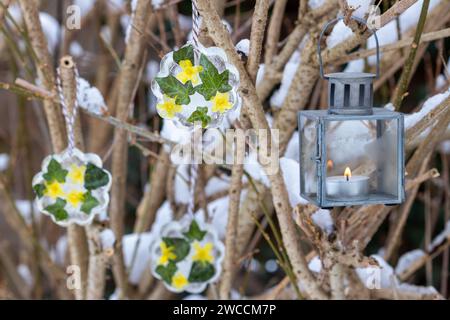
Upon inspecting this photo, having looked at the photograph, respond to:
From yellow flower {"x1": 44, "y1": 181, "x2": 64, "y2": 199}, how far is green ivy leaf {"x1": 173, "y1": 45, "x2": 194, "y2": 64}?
41 cm

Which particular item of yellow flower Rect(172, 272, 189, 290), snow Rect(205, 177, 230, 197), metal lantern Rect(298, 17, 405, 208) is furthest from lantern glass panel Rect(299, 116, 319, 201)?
snow Rect(205, 177, 230, 197)

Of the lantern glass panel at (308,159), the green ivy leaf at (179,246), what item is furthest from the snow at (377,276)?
the green ivy leaf at (179,246)

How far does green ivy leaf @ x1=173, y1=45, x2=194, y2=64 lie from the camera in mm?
977

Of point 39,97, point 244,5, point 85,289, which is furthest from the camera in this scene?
point 244,5

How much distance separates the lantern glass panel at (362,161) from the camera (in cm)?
105

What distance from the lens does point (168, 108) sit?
3.29ft

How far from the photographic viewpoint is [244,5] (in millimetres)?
2064

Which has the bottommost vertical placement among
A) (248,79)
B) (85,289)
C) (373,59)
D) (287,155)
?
(85,289)

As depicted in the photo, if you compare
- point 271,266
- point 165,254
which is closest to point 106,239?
point 165,254

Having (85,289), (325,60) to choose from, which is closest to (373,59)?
(325,60)

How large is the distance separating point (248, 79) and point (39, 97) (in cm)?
43

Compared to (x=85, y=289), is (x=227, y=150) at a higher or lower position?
higher

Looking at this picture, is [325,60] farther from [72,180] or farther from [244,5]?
[244,5]

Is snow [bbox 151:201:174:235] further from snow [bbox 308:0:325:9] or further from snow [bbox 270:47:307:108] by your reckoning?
snow [bbox 308:0:325:9]
